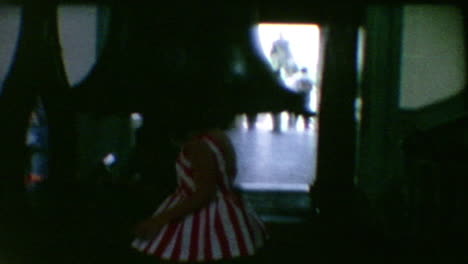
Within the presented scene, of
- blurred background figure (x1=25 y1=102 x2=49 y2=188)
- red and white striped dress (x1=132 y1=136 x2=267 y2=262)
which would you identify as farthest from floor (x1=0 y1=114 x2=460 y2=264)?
red and white striped dress (x1=132 y1=136 x2=267 y2=262)

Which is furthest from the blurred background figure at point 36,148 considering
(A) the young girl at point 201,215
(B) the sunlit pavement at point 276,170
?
(A) the young girl at point 201,215

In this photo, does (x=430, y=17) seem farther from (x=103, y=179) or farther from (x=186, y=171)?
(x=186, y=171)

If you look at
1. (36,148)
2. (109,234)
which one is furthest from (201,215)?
(36,148)

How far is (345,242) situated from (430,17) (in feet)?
9.56

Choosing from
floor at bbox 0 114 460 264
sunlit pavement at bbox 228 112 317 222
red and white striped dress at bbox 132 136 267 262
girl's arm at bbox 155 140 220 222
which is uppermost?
girl's arm at bbox 155 140 220 222

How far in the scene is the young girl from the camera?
1928 millimetres

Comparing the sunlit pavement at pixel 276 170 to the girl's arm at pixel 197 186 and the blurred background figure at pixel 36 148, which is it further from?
the blurred background figure at pixel 36 148

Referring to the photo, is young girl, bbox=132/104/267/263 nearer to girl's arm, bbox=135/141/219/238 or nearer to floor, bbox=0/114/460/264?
girl's arm, bbox=135/141/219/238

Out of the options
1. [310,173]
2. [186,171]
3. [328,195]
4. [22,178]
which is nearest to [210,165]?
[186,171]

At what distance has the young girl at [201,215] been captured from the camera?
1.93 metres

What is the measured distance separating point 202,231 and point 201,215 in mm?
50

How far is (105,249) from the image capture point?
352 centimetres

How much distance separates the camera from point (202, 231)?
1.98 meters

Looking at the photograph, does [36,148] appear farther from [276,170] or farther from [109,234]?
[276,170]
